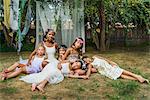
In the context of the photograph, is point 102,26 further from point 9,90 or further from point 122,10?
point 9,90

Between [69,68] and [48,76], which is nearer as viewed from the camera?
[48,76]

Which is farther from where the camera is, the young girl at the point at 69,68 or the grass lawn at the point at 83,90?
the young girl at the point at 69,68

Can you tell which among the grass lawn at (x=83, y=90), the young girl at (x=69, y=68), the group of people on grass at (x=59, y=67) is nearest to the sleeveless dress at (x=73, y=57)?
the group of people on grass at (x=59, y=67)

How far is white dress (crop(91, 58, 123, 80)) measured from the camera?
19.7 ft

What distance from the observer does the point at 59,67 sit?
5.89 m

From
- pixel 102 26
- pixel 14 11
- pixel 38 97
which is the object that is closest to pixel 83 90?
pixel 38 97

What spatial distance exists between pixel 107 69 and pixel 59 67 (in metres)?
0.88

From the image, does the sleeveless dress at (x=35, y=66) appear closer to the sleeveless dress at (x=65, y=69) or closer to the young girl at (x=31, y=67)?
the young girl at (x=31, y=67)

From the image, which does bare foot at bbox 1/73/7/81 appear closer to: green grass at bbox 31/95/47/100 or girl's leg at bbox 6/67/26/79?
girl's leg at bbox 6/67/26/79

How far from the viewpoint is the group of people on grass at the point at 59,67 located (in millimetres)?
5660

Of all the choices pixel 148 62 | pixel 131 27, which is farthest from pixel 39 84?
pixel 131 27

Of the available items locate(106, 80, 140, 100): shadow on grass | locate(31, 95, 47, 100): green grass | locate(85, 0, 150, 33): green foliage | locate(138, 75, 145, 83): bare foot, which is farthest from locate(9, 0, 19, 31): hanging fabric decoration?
locate(31, 95, 47, 100): green grass

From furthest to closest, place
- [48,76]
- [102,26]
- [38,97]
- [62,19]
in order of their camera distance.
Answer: [102,26] < [62,19] < [48,76] < [38,97]

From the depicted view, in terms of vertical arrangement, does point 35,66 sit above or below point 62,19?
below
